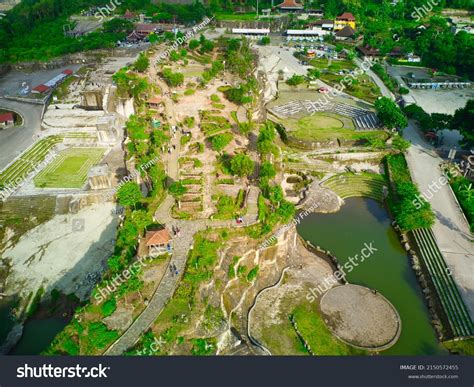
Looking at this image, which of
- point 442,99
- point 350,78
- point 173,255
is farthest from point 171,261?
point 442,99

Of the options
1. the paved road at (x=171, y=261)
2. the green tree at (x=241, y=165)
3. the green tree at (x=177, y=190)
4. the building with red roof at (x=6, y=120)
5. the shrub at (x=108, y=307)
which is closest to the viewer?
the paved road at (x=171, y=261)

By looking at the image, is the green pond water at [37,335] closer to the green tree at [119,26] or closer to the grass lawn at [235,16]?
the green tree at [119,26]

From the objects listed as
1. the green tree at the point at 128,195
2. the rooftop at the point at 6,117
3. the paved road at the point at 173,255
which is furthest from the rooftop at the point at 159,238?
the rooftop at the point at 6,117

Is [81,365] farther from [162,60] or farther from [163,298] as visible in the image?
[162,60]

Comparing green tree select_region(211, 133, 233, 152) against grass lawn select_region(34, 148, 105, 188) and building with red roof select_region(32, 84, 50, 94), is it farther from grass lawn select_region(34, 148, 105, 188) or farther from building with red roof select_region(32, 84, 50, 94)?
building with red roof select_region(32, 84, 50, 94)

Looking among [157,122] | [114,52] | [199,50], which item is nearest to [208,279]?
[157,122]

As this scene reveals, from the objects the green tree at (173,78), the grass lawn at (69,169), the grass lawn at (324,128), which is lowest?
the grass lawn at (69,169)
